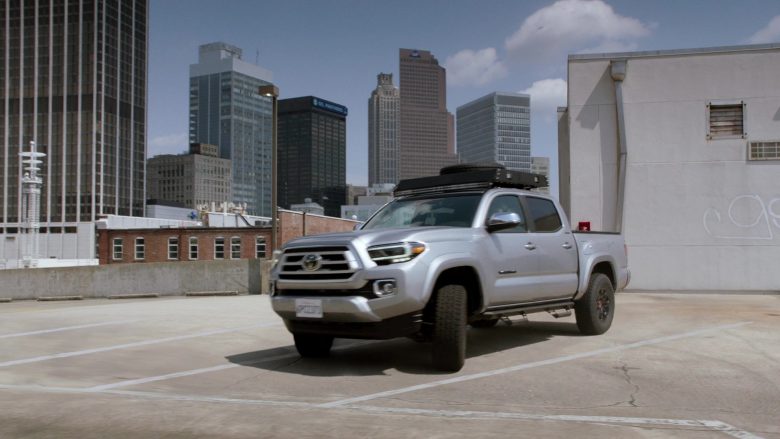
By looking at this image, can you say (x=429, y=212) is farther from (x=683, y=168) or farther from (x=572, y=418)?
(x=683, y=168)

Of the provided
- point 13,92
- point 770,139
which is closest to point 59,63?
point 13,92

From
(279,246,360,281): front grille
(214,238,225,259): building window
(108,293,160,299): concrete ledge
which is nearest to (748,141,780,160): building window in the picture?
(279,246,360,281): front grille

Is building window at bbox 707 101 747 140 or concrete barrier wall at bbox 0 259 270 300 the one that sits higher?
building window at bbox 707 101 747 140

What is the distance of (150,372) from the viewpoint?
7.13 meters

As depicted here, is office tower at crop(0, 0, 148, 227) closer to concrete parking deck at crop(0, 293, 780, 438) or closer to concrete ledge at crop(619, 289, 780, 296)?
concrete ledge at crop(619, 289, 780, 296)

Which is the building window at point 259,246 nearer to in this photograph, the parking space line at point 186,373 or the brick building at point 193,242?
the brick building at point 193,242

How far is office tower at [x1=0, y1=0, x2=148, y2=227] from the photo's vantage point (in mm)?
165750

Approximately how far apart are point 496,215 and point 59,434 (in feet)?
14.7

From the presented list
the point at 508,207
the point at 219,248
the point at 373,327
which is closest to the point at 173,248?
the point at 219,248

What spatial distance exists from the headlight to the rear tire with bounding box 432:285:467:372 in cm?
49

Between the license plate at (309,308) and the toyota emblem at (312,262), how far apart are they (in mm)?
315

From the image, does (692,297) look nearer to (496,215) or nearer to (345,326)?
(496,215)

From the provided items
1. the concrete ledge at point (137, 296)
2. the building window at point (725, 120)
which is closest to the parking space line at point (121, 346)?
the building window at point (725, 120)

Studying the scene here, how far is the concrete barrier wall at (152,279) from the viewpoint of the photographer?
21.8 meters
